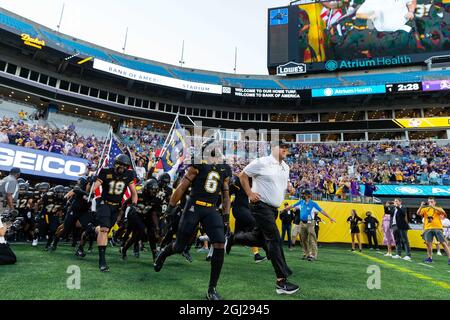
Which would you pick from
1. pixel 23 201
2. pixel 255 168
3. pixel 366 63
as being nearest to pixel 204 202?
pixel 255 168

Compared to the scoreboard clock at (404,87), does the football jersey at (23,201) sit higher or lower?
lower

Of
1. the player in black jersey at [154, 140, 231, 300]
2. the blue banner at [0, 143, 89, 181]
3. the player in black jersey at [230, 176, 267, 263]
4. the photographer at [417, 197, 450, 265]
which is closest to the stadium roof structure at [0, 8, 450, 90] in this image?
the blue banner at [0, 143, 89, 181]

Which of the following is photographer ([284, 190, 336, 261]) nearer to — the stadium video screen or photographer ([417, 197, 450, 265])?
photographer ([417, 197, 450, 265])

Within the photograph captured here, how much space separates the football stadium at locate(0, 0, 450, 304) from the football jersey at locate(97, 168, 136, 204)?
0.09 feet

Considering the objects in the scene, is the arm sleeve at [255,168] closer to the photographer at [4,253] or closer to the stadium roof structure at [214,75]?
the photographer at [4,253]

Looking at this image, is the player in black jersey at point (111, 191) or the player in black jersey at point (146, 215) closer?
the player in black jersey at point (111, 191)

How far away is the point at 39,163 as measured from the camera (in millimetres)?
15242

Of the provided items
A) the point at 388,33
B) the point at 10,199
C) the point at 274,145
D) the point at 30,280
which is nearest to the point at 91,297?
the point at 30,280

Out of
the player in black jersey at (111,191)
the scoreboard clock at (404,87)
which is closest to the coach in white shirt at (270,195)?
the player in black jersey at (111,191)

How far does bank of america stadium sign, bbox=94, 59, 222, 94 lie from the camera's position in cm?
3187

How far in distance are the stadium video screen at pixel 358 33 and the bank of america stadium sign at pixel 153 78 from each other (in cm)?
1601

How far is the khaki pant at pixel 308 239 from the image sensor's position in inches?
330

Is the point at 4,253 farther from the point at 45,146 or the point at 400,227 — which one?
the point at 45,146

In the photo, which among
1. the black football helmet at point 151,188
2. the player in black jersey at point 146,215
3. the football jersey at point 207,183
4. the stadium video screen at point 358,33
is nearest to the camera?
the football jersey at point 207,183
